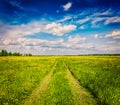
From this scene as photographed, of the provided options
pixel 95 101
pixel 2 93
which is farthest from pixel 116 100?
pixel 2 93

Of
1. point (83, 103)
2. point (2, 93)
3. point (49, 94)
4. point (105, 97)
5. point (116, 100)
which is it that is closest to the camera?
point (83, 103)

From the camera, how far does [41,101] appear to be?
1048 centimetres

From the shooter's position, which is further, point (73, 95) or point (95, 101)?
point (73, 95)

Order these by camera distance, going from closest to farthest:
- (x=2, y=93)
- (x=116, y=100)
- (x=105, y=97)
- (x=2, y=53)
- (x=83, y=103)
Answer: (x=83, y=103), (x=116, y=100), (x=105, y=97), (x=2, y=93), (x=2, y=53)

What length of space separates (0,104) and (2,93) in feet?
9.06

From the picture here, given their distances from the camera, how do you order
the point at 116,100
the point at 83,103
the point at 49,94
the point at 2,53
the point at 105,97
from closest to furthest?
the point at 83,103 < the point at 116,100 < the point at 105,97 < the point at 49,94 < the point at 2,53

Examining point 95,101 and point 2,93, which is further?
point 2,93

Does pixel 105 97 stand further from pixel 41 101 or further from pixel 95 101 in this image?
pixel 41 101

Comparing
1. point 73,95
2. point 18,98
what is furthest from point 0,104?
point 73,95

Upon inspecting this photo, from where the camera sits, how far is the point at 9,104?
1050cm

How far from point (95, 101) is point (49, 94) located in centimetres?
387

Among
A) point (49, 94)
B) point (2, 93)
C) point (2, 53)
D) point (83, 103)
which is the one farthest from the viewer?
point (2, 53)

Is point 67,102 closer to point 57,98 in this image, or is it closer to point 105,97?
point 57,98

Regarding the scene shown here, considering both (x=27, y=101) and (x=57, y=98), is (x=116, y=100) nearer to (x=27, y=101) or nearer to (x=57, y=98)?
(x=57, y=98)
